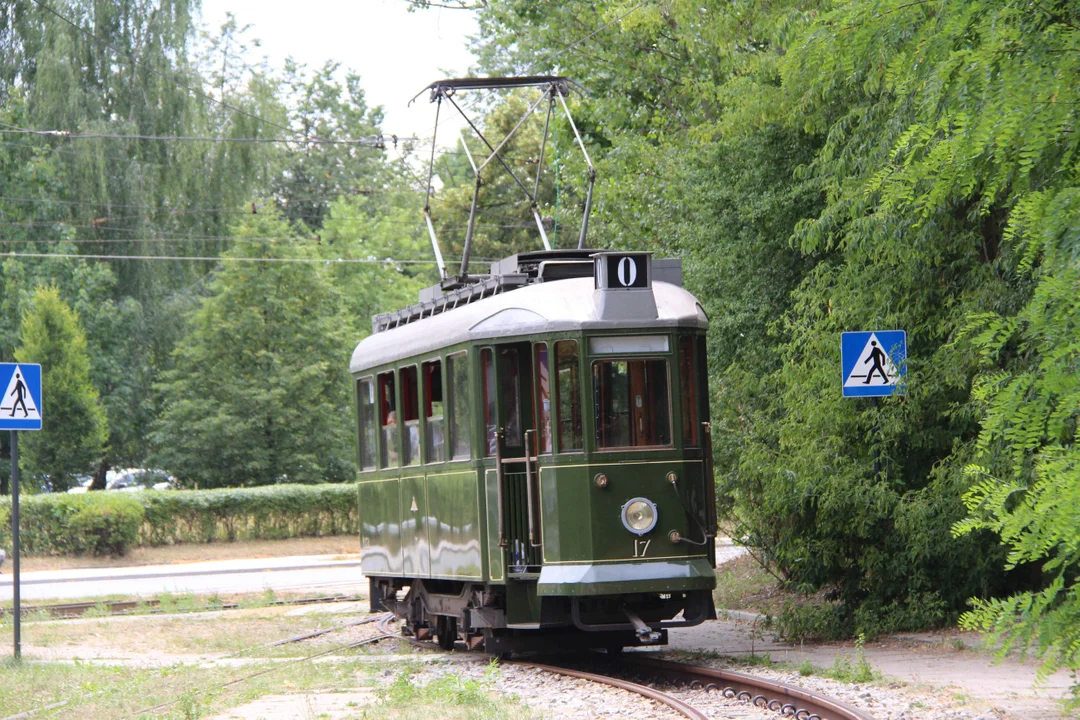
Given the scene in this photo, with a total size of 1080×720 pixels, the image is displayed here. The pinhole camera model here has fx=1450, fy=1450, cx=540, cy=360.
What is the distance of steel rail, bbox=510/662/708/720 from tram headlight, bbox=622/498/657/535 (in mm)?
1202

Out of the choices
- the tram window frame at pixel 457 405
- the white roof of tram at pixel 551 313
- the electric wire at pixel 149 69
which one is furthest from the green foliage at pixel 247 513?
the white roof of tram at pixel 551 313

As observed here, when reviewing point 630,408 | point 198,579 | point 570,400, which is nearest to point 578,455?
point 570,400

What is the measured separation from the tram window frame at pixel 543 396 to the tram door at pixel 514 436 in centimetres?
9

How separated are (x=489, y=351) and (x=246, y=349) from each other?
28921 mm

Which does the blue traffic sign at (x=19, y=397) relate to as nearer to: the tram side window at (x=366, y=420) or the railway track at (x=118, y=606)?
the tram side window at (x=366, y=420)

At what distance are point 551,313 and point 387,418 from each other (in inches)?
145

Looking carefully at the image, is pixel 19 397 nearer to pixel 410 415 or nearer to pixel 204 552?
pixel 410 415

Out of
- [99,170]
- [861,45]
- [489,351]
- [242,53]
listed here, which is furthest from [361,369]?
[242,53]

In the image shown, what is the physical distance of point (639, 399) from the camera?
12.0 metres

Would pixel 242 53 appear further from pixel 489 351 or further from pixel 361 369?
pixel 489 351

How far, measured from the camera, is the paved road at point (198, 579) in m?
24.4

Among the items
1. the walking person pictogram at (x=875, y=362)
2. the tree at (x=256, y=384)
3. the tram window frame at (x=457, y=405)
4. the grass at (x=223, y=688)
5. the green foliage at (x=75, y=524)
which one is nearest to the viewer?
the grass at (x=223, y=688)

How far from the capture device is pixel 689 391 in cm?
1209

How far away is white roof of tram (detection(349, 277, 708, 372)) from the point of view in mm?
11867
